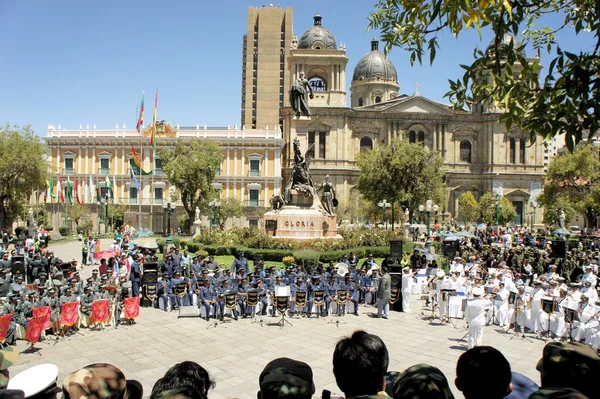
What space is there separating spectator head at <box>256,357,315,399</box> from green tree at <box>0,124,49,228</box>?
43.4 meters

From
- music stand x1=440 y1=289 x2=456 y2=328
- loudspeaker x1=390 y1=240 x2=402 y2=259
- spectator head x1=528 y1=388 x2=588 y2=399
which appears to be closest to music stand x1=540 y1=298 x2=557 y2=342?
music stand x1=440 y1=289 x2=456 y2=328

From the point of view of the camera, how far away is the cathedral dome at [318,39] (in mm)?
66875

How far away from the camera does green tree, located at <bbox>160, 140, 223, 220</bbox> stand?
44812 mm

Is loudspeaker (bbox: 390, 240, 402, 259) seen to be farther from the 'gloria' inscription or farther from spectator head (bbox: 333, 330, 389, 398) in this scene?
spectator head (bbox: 333, 330, 389, 398)

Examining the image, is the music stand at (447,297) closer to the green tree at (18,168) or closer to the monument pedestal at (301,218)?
the monument pedestal at (301,218)

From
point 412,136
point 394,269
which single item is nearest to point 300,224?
point 394,269

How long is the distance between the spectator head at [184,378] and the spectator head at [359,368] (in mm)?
1086

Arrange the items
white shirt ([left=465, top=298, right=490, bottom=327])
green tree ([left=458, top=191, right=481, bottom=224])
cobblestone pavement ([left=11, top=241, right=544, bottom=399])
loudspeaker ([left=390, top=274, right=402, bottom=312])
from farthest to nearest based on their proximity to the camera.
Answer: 1. green tree ([left=458, top=191, right=481, bottom=224])
2. loudspeaker ([left=390, top=274, right=402, bottom=312])
3. white shirt ([left=465, top=298, right=490, bottom=327])
4. cobblestone pavement ([left=11, top=241, right=544, bottom=399])

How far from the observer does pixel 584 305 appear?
1225 centimetres

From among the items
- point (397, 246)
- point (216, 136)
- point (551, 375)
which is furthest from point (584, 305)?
point (216, 136)

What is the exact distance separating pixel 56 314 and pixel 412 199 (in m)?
37.4

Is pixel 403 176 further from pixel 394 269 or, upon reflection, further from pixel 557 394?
pixel 557 394

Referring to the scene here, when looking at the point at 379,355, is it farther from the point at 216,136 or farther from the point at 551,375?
the point at 216,136

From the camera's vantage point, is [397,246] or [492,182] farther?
[492,182]
